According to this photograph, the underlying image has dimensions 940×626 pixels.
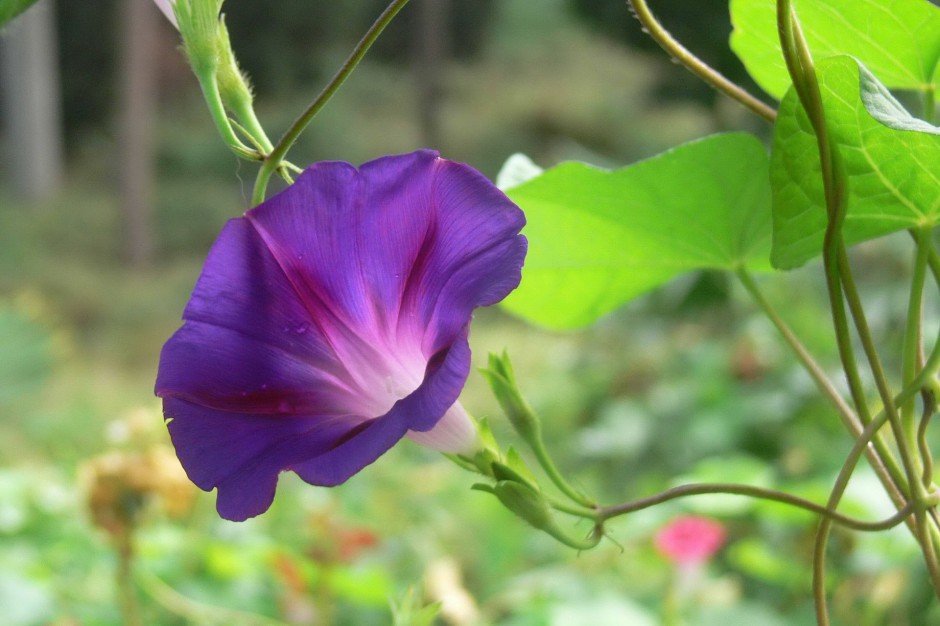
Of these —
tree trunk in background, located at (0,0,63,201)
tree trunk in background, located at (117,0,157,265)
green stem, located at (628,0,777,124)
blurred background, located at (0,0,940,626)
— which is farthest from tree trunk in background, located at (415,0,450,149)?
green stem, located at (628,0,777,124)

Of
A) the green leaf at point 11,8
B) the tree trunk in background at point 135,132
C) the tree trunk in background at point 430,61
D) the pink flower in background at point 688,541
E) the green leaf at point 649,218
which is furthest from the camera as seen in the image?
the tree trunk in background at point 430,61

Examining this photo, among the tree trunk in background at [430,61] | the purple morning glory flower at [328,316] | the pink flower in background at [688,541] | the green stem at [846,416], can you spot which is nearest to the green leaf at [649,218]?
the green stem at [846,416]

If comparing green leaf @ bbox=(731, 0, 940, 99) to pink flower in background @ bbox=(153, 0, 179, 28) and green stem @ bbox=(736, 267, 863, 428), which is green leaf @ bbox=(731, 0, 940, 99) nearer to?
green stem @ bbox=(736, 267, 863, 428)

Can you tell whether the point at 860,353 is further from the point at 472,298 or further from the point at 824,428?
the point at 472,298

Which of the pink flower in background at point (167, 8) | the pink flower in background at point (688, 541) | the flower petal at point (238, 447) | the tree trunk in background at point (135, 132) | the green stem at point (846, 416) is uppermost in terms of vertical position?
the pink flower in background at point (167, 8)

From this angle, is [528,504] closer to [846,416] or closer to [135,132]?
[846,416]

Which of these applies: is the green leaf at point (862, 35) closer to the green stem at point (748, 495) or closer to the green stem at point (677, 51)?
the green stem at point (677, 51)
